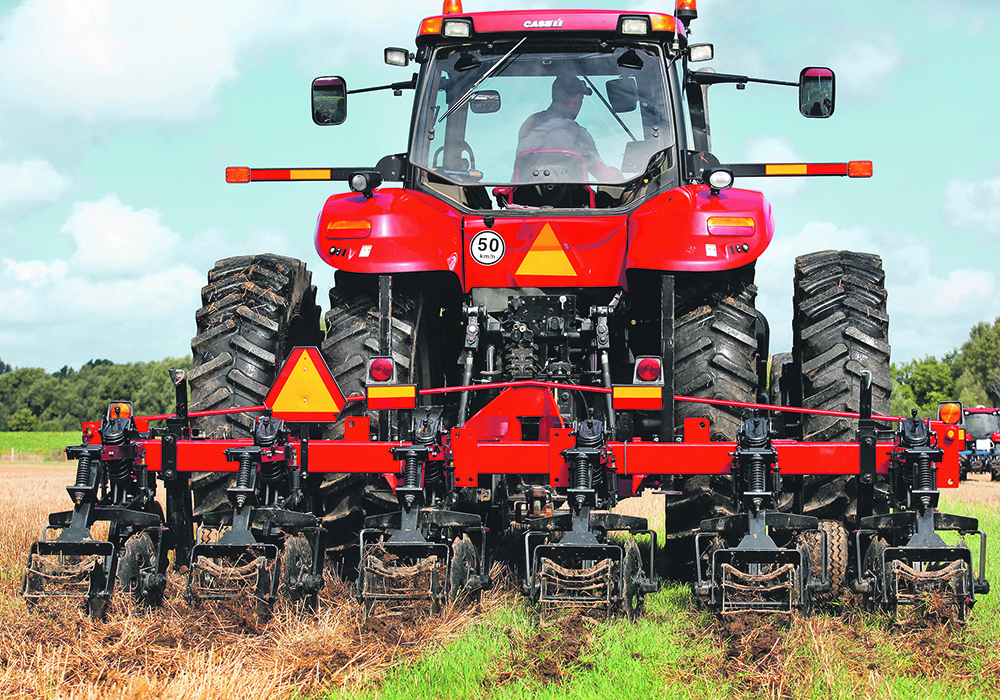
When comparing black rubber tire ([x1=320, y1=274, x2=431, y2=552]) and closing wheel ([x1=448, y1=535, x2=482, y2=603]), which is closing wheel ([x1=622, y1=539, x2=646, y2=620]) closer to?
closing wheel ([x1=448, y1=535, x2=482, y2=603])

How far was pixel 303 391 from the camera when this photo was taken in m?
4.95

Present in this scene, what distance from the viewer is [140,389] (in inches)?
2822

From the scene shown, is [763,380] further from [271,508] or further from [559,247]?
[271,508]

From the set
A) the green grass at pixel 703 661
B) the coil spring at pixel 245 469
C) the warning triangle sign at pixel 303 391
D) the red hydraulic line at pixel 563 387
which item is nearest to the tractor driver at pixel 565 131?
the red hydraulic line at pixel 563 387

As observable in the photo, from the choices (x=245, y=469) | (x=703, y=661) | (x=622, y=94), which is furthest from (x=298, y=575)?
(x=622, y=94)

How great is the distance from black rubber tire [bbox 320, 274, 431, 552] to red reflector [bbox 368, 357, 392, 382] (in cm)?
46

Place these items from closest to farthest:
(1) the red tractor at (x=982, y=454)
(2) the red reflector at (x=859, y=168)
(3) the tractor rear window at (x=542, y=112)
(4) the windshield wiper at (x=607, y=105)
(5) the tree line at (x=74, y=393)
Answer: (2) the red reflector at (x=859, y=168) < (3) the tractor rear window at (x=542, y=112) < (4) the windshield wiper at (x=607, y=105) < (1) the red tractor at (x=982, y=454) < (5) the tree line at (x=74, y=393)

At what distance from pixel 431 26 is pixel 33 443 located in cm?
5284

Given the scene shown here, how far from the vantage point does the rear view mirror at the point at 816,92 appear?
6121 millimetres

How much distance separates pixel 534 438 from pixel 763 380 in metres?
2.15

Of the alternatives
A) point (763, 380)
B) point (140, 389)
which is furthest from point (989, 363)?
point (763, 380)

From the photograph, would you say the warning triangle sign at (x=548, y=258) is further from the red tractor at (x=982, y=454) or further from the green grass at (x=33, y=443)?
the green grass at (x=33, y=443)

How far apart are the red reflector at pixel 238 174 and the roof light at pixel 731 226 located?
2.68m

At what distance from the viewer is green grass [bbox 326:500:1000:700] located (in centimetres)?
370
